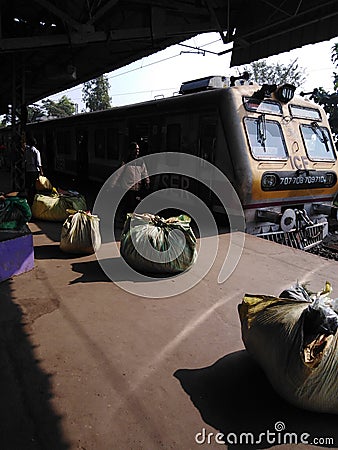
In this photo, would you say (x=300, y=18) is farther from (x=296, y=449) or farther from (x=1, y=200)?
(x=296, y=449)

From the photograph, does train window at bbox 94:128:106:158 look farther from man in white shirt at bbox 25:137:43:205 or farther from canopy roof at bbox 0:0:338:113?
canopy roof at bbox 0:0:338:113

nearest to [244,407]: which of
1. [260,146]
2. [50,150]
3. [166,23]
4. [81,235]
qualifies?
[81,235]

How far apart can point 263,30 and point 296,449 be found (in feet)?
20.3

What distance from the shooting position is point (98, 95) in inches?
1855

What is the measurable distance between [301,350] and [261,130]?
455 centimetres

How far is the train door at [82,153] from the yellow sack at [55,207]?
14.6 feet

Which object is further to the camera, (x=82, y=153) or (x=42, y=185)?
(x=82, y=153)

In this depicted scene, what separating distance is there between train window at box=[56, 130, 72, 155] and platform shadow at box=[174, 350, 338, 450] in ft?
35.0

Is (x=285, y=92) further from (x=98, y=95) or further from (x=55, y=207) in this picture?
(x=98, y=95)

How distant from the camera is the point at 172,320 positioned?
2.89 metres

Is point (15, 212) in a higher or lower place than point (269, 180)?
lower

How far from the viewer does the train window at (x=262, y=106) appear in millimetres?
5605

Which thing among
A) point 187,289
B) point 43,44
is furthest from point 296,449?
point 43,44

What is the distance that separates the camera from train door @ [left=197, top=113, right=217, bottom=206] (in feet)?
19.0
